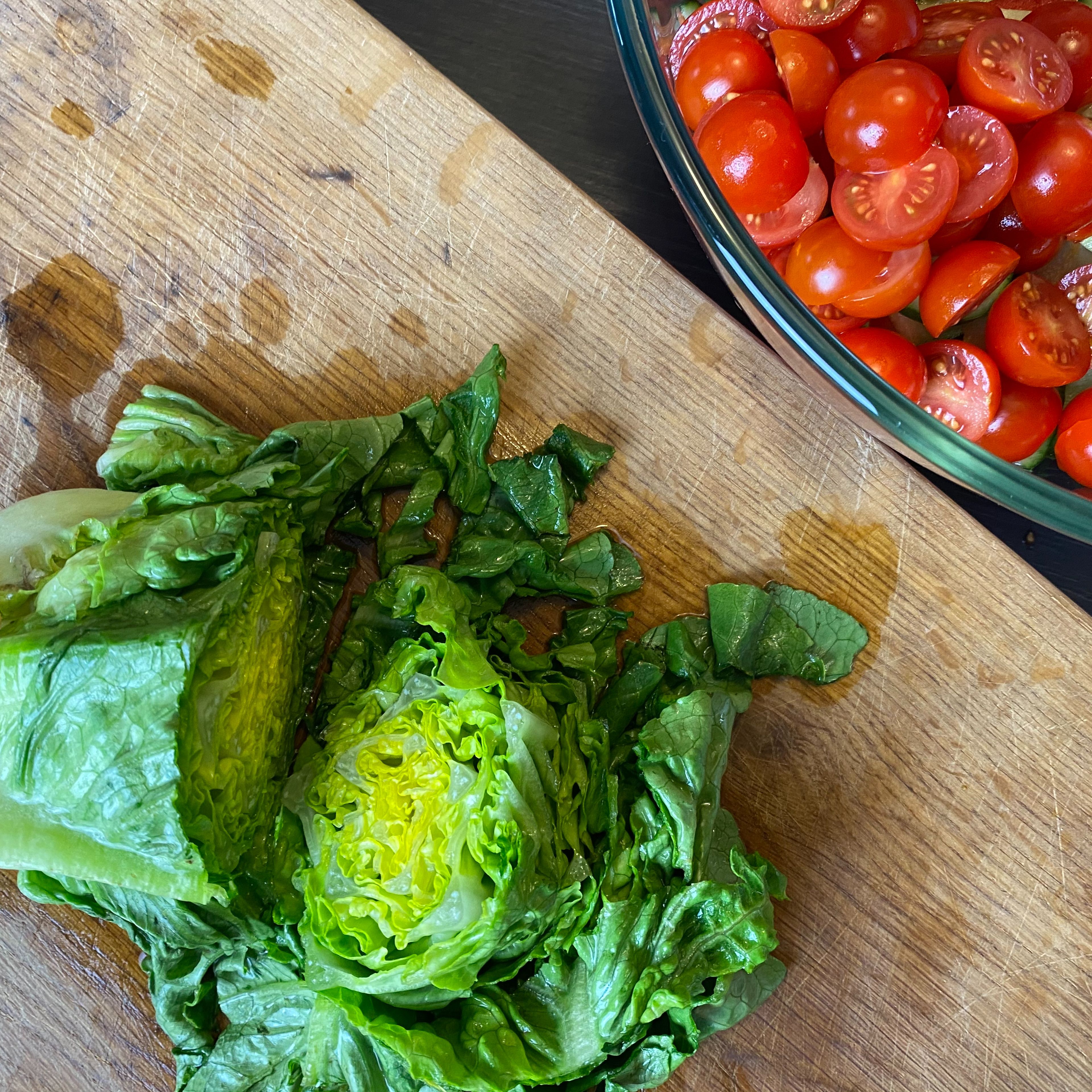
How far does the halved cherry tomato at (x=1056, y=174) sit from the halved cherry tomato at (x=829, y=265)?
29cm

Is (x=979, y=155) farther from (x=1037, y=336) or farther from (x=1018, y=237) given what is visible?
(x=1037, y=336)

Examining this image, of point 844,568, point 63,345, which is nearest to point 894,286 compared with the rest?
point 844,568

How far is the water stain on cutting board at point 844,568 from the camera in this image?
6.16 ft

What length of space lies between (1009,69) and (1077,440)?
0.67 metres

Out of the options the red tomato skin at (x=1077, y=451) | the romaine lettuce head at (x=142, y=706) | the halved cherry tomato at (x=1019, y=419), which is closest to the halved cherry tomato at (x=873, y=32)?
the halved cherry tomato at (x=1019, y=419)

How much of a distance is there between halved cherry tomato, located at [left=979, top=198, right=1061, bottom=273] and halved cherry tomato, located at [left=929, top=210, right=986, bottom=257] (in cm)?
2

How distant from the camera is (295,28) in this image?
1.92 metres

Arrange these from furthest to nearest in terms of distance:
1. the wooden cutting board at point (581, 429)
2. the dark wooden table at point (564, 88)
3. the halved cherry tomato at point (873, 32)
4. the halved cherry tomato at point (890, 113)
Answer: the dark wooden table at point (564, 88)
the wooden cutting board at point (581, 429)
the halved cherry tomato at point (873, 32)
the halved cherry tomato at point (890, 113)

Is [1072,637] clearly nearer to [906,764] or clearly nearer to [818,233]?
[906,764]

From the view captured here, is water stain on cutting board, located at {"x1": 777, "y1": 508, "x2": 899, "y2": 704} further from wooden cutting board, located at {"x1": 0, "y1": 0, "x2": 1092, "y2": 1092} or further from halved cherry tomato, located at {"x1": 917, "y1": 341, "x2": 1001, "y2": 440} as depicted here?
halved cherry tomato, located at {"x1": 917, "y1": 341, "x2": 1001, "y2": 440}

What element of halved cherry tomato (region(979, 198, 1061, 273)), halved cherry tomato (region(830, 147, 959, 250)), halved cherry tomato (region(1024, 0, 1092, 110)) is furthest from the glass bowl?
halved cherry tomato (region(1024, 0, 1092, 110))

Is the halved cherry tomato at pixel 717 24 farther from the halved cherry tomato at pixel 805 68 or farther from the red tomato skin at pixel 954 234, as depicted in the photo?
the red tomato skin at pixel 954 234

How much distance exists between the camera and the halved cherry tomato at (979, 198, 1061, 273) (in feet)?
5.57

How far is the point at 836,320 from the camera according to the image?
67.8 inches
